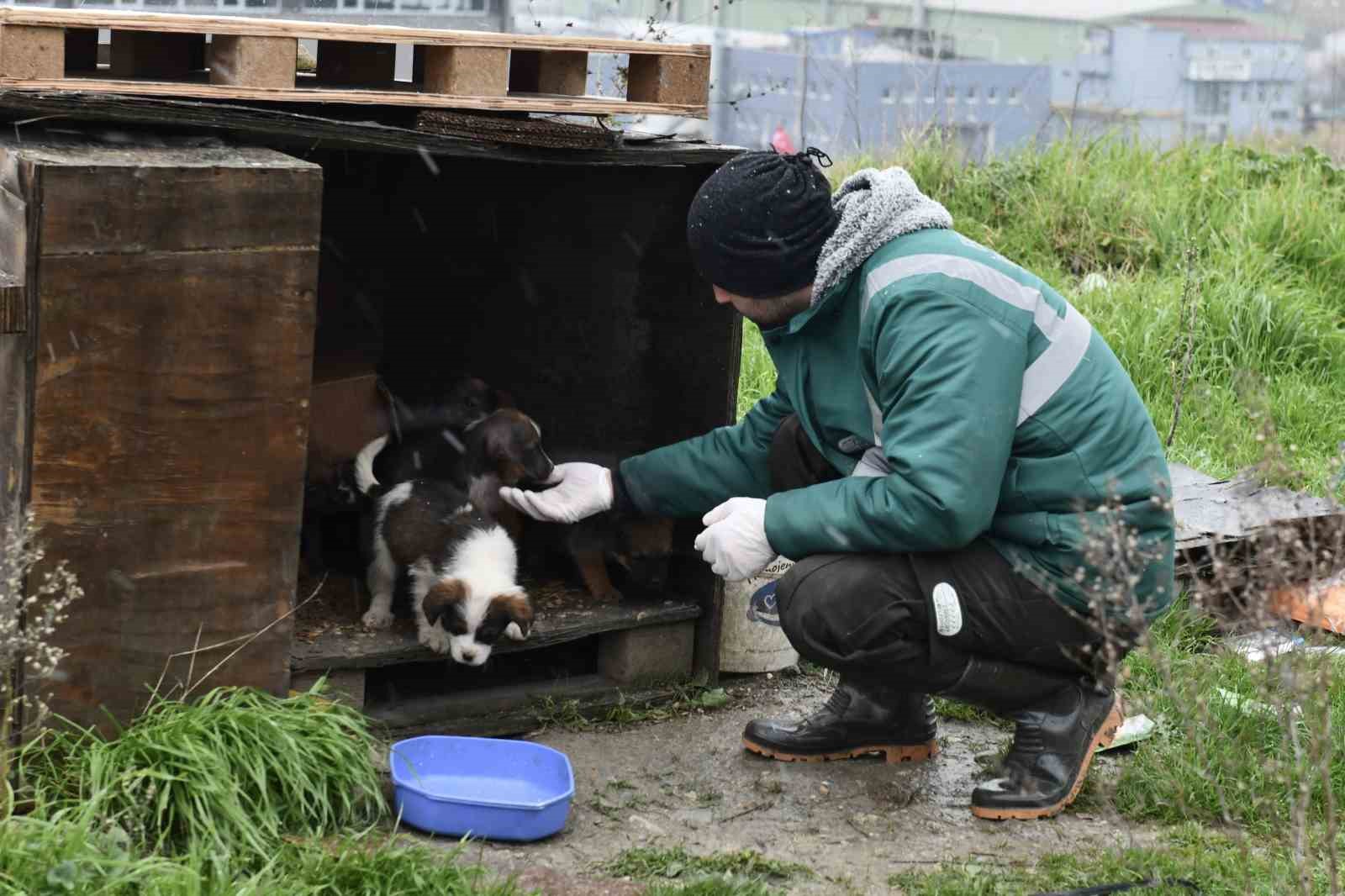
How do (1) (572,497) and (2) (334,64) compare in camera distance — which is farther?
(1) (572,497)

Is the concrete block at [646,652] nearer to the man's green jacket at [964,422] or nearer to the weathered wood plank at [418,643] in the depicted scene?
the weathered wood plank at [418,643]

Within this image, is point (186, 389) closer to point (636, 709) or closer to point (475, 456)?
point (475, 456)

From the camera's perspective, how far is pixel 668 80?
4230mm

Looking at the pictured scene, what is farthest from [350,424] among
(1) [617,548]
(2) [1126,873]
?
(2) [1126,873]

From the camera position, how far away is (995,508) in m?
4.00

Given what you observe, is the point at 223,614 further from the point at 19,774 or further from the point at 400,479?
the point at 400,479

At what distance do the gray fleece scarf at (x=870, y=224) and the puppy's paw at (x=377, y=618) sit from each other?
1.69m

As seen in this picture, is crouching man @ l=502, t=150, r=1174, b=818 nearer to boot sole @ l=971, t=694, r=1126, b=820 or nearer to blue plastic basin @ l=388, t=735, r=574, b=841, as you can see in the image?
boot sole @ l=971, t=694, r=1126, b=820

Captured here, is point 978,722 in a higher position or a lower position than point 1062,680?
lower

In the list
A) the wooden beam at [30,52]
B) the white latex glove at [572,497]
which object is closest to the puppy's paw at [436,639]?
the white latex glove at [572,497]

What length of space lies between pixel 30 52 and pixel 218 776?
1660 millimetres

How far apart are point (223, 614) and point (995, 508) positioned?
1.95 meters

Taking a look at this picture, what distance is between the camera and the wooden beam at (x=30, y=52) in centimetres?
341

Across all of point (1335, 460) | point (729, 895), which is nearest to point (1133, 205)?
point (1335, 460)
